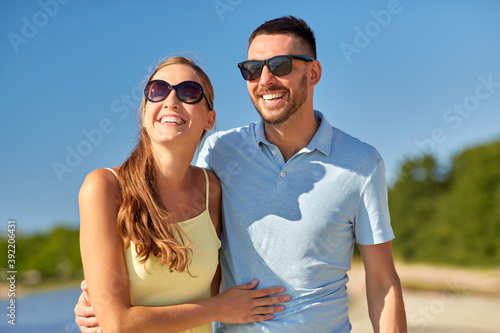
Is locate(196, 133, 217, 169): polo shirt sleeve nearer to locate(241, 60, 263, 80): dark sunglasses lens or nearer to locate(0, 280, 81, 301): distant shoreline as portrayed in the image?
locate(241, 60, 263, 80): dark sunglasses lens

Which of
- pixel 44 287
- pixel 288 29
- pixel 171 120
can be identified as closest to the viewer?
pixel 171 120

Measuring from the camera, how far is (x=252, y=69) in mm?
3479

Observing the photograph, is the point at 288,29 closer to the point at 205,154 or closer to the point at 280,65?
the point at 280,65

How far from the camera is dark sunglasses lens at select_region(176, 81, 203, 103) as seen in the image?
3.03 m

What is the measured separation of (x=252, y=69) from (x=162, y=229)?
4.40ft

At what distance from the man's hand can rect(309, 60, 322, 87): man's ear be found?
85.1 inches

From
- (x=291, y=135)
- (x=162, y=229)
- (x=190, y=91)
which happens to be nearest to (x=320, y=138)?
(x=291, y=135)

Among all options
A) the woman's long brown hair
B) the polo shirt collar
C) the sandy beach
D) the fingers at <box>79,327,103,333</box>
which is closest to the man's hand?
the fingers at <box>79,327,103,333</box>

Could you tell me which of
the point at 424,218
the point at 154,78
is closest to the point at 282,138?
the point at 154,78

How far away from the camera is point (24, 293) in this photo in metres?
30.8

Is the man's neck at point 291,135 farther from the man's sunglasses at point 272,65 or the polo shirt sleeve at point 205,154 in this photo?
the polo shirt sleeve at point 205,154

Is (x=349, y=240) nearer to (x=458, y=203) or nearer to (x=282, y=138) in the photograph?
(x=282, y=138)

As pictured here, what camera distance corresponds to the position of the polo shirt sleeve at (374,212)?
3.25 m

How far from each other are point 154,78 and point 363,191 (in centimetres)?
156
